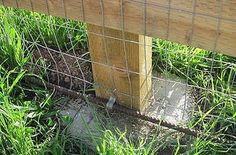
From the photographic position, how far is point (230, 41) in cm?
143

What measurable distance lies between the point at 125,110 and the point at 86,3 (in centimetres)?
64

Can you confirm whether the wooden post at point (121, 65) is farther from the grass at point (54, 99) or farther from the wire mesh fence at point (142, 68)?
the grass at point (54, 99)

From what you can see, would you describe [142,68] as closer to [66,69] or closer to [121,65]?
[121,65]

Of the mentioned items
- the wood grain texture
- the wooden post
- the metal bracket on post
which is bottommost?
the metal bracket on post

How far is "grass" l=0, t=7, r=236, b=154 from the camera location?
1.86m

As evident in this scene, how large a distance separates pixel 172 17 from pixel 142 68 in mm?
459

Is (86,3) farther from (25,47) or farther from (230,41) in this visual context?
(25,47)

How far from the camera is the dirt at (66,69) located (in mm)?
2258

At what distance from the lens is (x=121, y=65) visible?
1911mm

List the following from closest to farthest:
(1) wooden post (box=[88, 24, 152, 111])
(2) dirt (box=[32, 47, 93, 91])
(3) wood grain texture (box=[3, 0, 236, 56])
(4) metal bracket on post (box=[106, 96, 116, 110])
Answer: (3) wood grain texture (box=[3, 0, 236, 56]), (1) wooden post (box=[88, 24, 152, 111]), (4) metal bracket on post (box=[106, 96, 116, 110]), (2) dirt (box=[32, 47, 93, 91])

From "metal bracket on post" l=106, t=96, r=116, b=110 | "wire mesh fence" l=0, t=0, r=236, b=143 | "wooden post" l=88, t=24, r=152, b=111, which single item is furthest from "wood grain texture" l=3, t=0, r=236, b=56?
"metal bracket on post" l=106, t=96, r=116, b=110

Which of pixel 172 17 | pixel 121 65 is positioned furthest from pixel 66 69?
pixel 172 17

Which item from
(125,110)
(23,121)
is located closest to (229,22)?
(125,110)

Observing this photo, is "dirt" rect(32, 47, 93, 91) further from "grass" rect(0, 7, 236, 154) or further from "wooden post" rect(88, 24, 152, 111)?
"wooden post" rect(88, 24, 152, 111)
